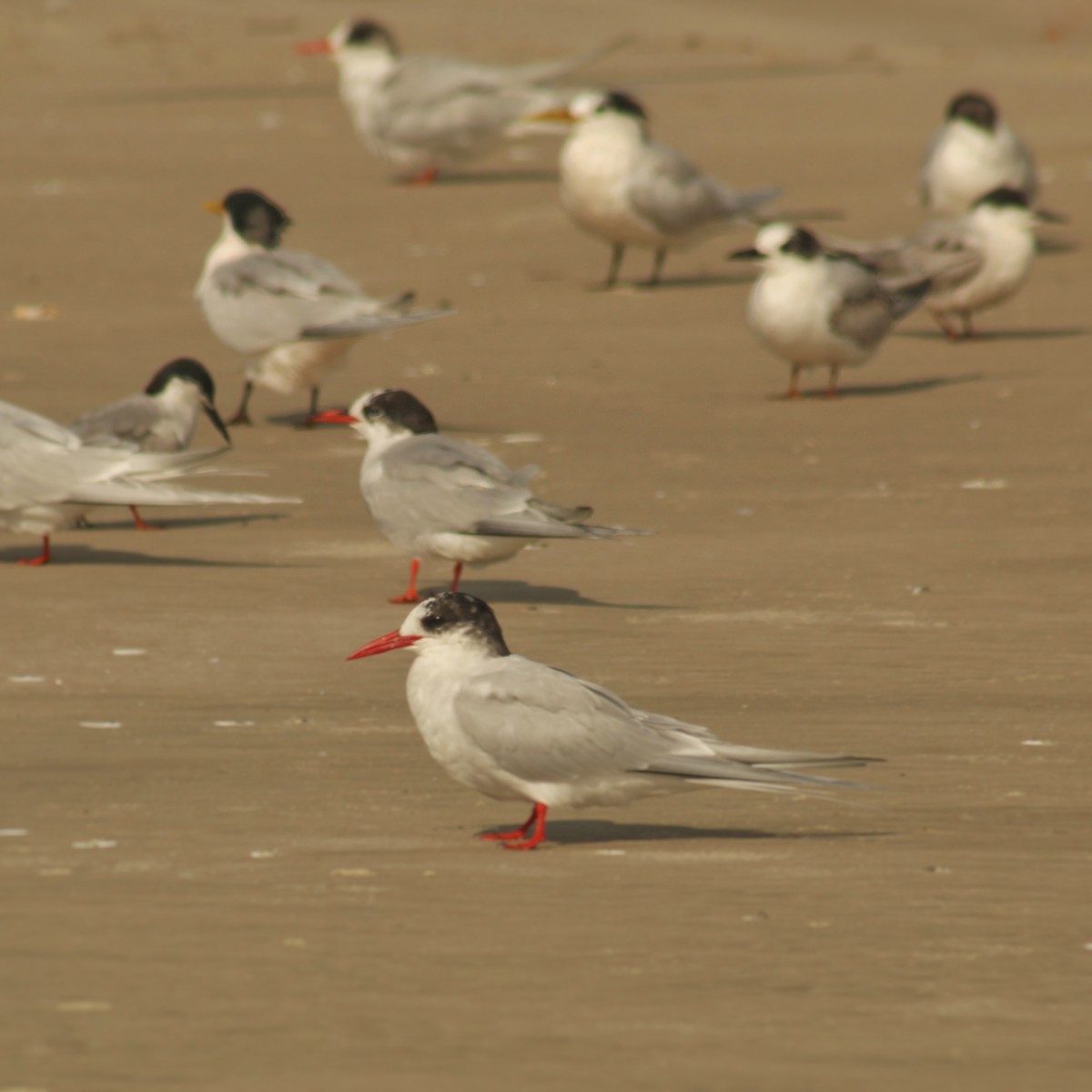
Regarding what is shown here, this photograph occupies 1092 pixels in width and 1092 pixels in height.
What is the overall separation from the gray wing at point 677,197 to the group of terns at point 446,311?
0.05ft

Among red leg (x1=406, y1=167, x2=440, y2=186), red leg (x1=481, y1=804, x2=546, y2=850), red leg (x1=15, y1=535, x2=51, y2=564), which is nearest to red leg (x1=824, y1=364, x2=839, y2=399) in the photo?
red leg (x1=15, y1=535, x2=51, y2=564)

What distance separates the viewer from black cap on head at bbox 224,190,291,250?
459 inches

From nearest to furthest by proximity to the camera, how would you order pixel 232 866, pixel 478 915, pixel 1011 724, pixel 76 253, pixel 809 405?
pixel 478 915 → pixel 232 866 → pixel 1011 724 → pixel 809 405 → pixel 76 253

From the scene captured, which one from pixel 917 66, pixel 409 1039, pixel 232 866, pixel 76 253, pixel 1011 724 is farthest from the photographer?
pixel 917 66

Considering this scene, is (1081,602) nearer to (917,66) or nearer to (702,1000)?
(702,1000)

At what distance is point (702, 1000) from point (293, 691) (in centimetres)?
268

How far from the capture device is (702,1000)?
3.84 meters

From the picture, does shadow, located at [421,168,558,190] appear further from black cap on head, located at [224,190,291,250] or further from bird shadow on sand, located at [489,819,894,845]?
bird shadow on sand, located at [489,819,894,845]

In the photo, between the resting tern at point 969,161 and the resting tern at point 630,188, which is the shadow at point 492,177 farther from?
the resting tern at point 969,161

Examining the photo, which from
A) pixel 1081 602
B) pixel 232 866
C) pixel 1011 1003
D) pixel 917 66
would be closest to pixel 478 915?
pixel 232 866

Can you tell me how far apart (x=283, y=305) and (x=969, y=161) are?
616 centimetres

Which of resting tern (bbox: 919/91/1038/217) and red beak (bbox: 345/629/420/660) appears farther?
resting tern (bbox: 919/91/1038/217)

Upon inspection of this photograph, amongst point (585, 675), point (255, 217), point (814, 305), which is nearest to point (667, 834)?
point (585, 675)

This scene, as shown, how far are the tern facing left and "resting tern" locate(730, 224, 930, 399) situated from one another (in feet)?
22.1
